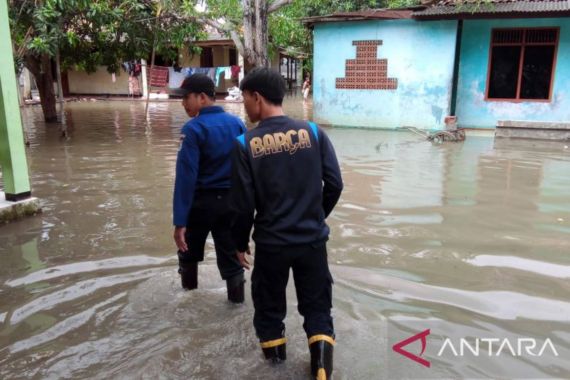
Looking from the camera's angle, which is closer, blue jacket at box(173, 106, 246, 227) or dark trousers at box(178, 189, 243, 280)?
blue jacket at box(173, 106, 246, 227)

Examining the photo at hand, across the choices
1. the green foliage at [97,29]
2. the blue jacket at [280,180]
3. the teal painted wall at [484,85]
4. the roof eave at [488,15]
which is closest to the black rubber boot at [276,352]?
the blue jacket at [280,180]

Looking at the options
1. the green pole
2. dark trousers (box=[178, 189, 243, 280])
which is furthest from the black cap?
the green pole

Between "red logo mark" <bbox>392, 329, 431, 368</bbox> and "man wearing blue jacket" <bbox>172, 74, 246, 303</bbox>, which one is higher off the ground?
"man wearing blue jacket" <bbox>172, 74, 246, 303</bbox>

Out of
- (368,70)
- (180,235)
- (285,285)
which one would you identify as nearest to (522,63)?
(368,70)

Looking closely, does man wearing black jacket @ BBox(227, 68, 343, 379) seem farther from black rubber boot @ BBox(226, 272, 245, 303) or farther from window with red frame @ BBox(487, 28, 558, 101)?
window with red frame @ BBox(487, 28, 558, 101)

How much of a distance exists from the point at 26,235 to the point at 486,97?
1210 cm

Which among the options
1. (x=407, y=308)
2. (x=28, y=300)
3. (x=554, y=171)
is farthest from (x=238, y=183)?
(x=554, y=171)

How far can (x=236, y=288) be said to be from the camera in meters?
3.60

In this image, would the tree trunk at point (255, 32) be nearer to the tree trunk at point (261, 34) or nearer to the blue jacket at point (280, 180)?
the tree trunk at point (261, 34)

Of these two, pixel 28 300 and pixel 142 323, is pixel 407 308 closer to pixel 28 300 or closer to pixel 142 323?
pixel 142 323

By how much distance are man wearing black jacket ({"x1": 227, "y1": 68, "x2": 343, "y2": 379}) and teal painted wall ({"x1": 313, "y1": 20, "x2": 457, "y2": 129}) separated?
441 inches

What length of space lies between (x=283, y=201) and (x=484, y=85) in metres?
12.6

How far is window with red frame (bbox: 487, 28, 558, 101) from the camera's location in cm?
1277

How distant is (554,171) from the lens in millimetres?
8086
